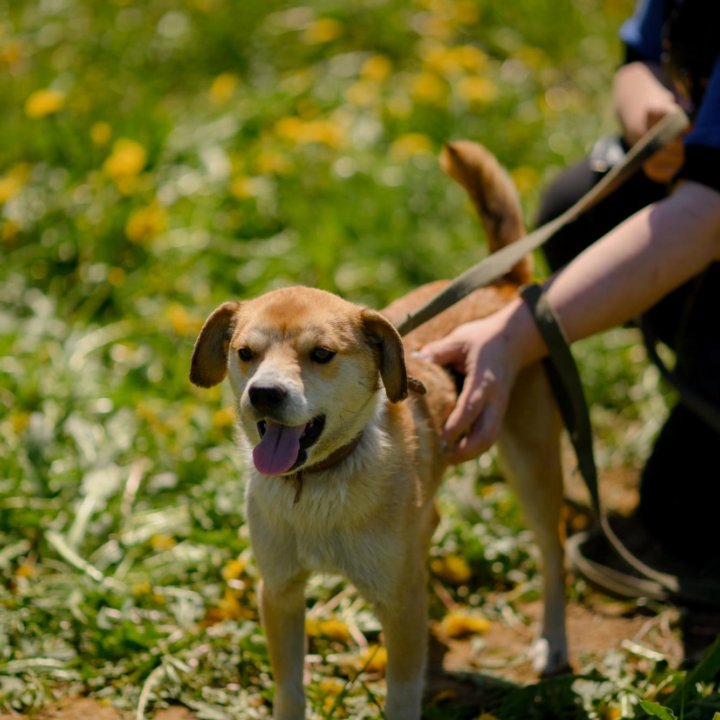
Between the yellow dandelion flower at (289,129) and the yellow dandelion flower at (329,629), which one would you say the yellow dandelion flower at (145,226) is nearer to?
the yellow dandelion flower at (289,129)

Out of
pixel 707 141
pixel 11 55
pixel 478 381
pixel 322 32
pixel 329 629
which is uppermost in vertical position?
pixel 707 141

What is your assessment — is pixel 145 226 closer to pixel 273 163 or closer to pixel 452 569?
pixel 273 163

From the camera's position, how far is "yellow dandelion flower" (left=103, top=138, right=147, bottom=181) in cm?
530

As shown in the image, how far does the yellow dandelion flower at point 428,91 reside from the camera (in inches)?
248

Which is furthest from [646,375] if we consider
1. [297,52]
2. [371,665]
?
[297,52]

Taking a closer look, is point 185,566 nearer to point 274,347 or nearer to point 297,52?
point 274,347

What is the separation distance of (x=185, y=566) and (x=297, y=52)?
417 cm

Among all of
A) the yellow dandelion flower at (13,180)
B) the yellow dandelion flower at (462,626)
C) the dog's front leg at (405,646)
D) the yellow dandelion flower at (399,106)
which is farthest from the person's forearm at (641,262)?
the yellow dandelion flower at (399,106)

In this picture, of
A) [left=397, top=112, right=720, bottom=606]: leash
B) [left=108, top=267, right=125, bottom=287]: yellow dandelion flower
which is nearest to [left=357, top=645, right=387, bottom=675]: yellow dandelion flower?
[left=397, top=112, right=720, bottom=606]: leash

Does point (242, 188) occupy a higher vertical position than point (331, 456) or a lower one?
lower

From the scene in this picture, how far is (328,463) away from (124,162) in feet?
9.70

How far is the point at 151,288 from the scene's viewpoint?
503 centimetres

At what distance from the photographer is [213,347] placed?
9.46 feet

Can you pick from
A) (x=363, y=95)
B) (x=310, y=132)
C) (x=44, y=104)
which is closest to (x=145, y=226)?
(x=44, y=104)
